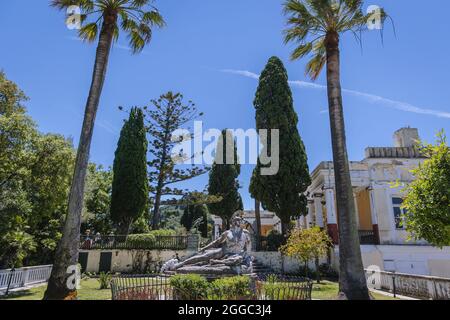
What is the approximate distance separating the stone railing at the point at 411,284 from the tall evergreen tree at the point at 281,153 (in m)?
6.76

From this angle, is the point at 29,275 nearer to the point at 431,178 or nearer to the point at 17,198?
the point at 17,198

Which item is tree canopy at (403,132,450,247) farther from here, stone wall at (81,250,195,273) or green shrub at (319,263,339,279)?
stone wall at (81,250,195,273)

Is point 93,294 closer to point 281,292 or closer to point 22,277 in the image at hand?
point 22,277

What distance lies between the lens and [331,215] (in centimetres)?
2014

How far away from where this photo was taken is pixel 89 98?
10609mm

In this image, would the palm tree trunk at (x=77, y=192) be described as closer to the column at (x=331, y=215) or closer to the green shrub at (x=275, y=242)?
the green shrub at (x=275, y=242)

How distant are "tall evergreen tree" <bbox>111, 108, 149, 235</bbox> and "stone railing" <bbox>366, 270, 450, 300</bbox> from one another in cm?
1664

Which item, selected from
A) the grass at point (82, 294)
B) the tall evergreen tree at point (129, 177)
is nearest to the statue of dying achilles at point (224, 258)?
the grass at point (82, 294)

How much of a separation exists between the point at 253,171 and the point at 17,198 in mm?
14572

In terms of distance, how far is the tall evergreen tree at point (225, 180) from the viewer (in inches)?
1145

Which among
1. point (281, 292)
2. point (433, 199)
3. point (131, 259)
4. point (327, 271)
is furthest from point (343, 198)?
point (131, 259)

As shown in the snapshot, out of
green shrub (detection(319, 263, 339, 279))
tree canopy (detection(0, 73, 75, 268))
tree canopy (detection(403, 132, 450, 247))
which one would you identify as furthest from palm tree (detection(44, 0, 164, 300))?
green shrub (detection(319, 263, 339, 279))
